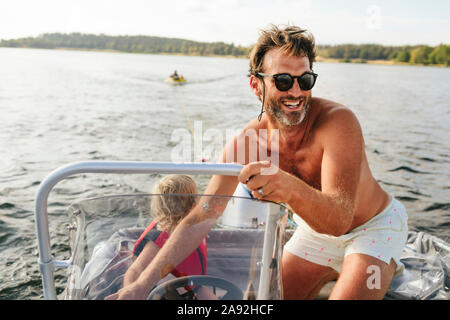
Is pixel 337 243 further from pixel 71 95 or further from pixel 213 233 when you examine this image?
pixel 71 95

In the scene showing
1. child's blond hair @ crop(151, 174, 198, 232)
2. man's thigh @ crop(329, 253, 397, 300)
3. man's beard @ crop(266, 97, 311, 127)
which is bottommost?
man's thigh @ crop(329, 253, 397, 300)

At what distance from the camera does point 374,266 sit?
2.28 metres

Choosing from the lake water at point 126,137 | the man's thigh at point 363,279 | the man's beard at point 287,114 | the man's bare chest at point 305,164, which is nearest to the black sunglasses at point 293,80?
the man's beard at point 287,114

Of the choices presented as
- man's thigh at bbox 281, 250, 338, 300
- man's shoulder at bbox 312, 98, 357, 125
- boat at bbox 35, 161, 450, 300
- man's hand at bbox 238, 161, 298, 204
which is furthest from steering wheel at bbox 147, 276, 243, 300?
man's thigh at bbox 281, 250, 338, 300

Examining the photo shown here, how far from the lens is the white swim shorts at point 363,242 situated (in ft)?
7.84

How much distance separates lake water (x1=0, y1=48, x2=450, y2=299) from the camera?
5895 mm

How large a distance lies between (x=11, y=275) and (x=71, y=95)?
18591mm

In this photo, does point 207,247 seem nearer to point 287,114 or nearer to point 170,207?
point 170,207

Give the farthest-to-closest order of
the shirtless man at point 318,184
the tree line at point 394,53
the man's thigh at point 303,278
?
1. the tree line at point 394,53
2. the man's thigh at point 303,278
3. the shirtless man at point 318,184

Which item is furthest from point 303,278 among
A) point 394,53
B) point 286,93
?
point 394,53

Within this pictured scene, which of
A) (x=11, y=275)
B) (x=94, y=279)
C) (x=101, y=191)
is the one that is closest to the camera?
(x=94, y=279)

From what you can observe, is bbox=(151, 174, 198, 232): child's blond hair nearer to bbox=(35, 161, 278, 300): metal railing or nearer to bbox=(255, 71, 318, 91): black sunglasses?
bbox=(35, 161, 278, 300): metal railing

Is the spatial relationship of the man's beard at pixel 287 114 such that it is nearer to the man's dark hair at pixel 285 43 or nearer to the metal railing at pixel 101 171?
the man's dark hair at pixel 285 43
